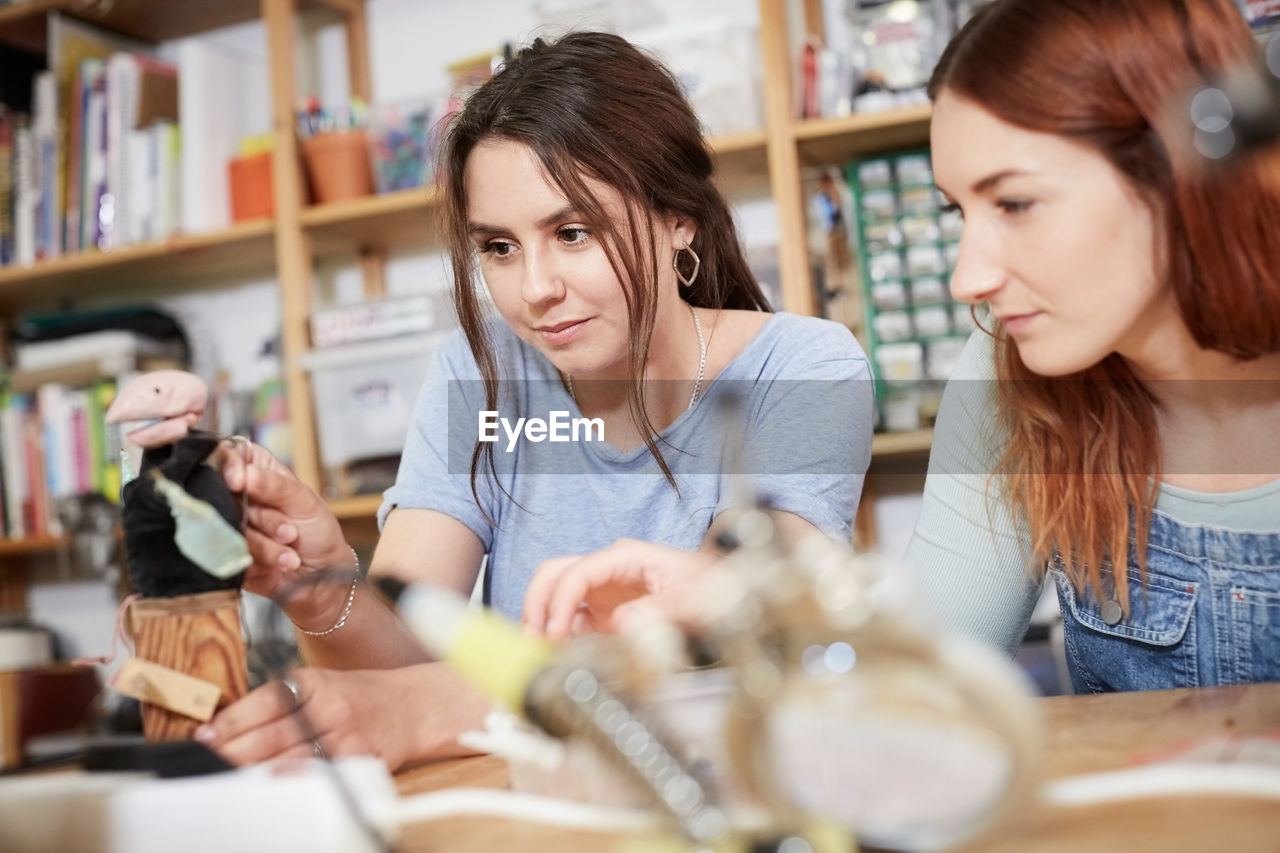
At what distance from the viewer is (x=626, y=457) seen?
1.21 m

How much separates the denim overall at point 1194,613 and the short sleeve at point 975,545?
41 millimetres

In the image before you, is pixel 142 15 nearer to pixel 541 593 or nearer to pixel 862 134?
pixel 862 134

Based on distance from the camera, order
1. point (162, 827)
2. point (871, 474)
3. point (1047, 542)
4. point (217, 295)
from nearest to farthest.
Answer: point (162, 827)
point (1047, 542)
point (871, 474)
point (217, 295)

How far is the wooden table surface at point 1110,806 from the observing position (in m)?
0.43

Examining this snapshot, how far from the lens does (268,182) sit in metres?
2.22

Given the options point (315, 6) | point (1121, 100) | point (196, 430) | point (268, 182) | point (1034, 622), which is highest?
point (315, 6)

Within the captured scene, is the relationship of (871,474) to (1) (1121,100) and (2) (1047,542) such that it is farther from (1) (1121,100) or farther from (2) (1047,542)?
(1) (1121,100)

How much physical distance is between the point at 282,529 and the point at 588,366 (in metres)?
0.40

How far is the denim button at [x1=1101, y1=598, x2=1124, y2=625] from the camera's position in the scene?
37.0 inches

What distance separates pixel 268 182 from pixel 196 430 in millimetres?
1665

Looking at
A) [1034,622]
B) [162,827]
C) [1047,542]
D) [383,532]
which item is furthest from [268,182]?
[162,827]

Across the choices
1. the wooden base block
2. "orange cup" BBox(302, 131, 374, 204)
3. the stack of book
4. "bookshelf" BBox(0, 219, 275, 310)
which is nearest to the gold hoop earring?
the wooden base block

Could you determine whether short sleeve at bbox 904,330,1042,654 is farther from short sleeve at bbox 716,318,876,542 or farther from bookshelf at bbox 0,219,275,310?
bookshelf at bbox 0,219,275,310

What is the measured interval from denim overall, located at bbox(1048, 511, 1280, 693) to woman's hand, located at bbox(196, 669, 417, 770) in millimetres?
553
